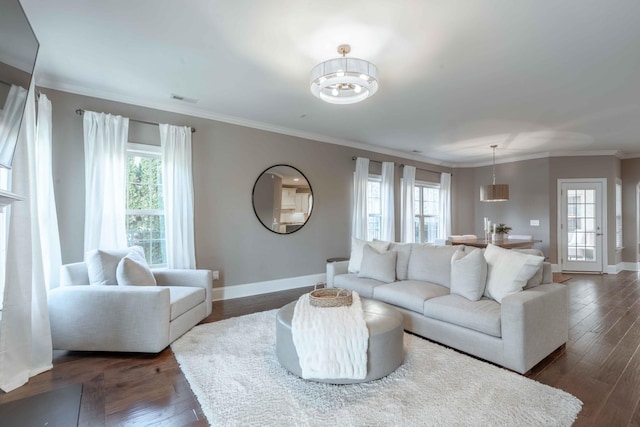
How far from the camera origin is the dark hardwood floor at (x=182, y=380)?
6.00ft

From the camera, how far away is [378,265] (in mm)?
3602

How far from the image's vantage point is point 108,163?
3.42 meters

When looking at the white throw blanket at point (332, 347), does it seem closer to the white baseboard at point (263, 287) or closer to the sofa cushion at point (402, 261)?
the sofa cushion at point (402, 261)

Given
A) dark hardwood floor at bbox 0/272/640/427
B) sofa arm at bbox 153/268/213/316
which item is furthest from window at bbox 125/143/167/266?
dark hardwood floor at bbox 0/272/640/427

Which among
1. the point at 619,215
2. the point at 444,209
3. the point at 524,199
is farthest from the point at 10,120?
the point at 619,215

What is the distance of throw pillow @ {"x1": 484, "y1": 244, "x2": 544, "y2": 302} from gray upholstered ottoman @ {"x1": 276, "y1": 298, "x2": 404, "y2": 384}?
0.97 meters

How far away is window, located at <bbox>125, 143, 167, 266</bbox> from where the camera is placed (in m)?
3.72

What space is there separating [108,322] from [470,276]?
321 centimetres

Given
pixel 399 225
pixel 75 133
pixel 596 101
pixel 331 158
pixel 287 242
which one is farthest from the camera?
pixel 399 225

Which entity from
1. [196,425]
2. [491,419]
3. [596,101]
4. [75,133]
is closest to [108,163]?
[75,133]

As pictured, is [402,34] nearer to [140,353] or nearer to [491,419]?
[491,419]

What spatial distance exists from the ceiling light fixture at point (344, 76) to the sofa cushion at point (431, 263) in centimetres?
191

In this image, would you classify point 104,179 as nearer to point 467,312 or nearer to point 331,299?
point 331,299

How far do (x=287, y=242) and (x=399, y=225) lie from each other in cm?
263
